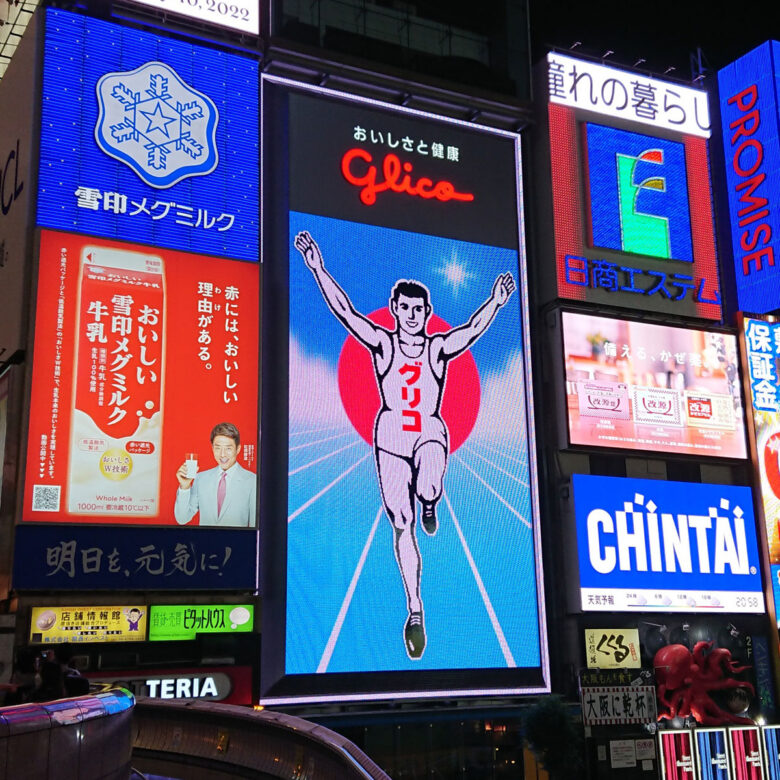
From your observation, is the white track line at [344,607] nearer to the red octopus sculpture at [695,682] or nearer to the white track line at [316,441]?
the white track line at [316,441]

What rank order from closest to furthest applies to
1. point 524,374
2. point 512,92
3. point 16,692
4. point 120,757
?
point 120,757 → point 16,692 → point 524,374 → point 512,92

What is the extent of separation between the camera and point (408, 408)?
18.3 meters

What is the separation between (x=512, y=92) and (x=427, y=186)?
3417 millimetres

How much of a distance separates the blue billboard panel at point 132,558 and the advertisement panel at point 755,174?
41.5 feet

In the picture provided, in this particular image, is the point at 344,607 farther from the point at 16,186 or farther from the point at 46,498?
the point at 16,186

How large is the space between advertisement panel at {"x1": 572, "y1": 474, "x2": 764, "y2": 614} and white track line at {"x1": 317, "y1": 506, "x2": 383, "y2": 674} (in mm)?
4177

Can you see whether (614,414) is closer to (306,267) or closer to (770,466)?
(770,466)

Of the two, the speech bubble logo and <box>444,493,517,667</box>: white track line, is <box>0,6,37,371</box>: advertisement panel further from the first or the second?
<box>444,493,517,667</box>: white track line

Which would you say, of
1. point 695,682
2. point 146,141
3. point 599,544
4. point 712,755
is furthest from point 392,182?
point 712,755

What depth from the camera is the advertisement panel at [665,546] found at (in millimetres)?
19188

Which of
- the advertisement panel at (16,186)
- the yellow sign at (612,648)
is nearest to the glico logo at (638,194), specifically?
the yellow sign at (612,648)

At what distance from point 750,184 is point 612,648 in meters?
10.5

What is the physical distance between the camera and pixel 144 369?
52.9 ft

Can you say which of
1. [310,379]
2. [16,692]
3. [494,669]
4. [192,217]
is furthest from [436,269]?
[16,692]
